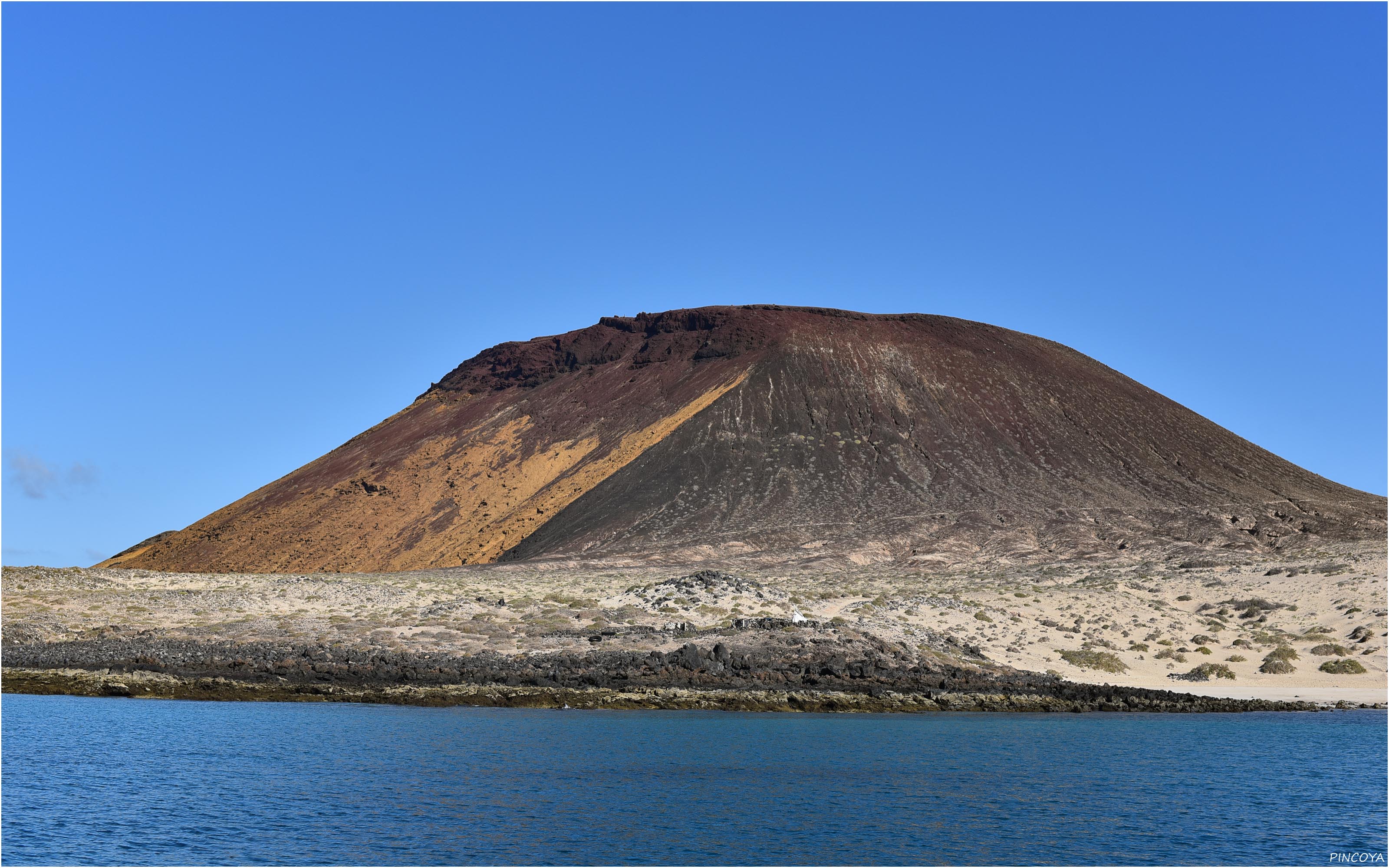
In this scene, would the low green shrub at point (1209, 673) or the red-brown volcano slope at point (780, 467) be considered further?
the red-brown volcano slope at point (780, 467)

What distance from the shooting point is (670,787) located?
22.5 meters

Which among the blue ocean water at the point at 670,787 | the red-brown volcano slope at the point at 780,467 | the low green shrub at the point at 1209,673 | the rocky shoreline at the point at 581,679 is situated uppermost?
the red-brown volcano slope at the point at 780,467

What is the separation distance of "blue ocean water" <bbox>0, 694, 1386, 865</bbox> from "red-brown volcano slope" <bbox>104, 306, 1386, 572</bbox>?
43.8 m

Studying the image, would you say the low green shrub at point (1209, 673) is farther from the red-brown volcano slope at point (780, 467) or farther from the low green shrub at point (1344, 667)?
the red-brown volcano slope at point (780, 467)

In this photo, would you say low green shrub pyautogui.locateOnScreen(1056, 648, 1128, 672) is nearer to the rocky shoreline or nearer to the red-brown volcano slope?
the rocky shoreline

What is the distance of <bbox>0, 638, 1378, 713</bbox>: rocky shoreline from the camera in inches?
1329

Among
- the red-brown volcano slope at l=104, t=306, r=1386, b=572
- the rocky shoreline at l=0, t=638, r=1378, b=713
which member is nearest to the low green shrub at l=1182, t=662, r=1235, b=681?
the rocky shoreline at l=0, t=638, r=1378, b=713

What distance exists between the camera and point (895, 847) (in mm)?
18125

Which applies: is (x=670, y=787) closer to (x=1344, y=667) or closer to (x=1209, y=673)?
(x=1209, y=673)

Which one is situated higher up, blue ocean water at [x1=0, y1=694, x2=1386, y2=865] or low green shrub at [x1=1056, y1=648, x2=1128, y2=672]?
low green shrub at [x1=1056, y1=648, x2=1128, y2=672]

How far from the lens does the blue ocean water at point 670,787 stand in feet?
58.6

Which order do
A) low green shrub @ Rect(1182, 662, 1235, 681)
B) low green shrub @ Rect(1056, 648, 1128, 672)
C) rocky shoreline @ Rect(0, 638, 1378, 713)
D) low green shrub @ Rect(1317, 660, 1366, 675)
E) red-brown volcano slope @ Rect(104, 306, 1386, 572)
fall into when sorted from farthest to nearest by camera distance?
red-brown volcano slope @ Rect(104, 306, 1386, 572) < low green shrub @ Rect(1056, 648, 1128, 672) < low green shrub @ Rect(1182, 662, 1235, 681) < low green shrub @ Rect(1317, 660, 1366, 675) < rocky shoreline @ Rect(0, 638, 1378, 713)

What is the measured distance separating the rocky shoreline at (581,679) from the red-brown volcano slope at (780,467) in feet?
116

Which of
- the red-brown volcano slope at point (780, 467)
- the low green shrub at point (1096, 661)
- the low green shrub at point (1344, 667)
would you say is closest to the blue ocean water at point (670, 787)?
the low green shrub at point (1344, 667)
